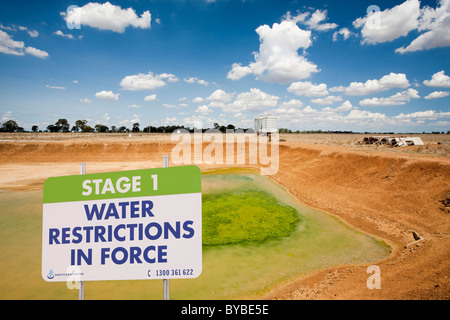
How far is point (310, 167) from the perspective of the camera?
26281mm

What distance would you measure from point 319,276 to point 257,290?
2426mm

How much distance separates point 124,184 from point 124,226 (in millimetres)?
623

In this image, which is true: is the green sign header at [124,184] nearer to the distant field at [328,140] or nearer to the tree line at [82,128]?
the distant field at [328,140]

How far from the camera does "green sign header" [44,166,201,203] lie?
3.15m

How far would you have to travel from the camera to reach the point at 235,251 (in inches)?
404

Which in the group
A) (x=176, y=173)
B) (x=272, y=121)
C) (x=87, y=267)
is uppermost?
(x=272, y=121)

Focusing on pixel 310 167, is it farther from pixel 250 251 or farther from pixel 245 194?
pixel 250 251

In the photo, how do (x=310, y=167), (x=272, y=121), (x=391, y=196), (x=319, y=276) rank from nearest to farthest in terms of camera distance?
(x=319, y=276)
(x=391, y=196)
(x=310, y=167)
(x=272, y=121)

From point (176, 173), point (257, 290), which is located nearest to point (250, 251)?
point (257, 290)

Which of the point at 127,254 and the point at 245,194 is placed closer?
the point at 127,254

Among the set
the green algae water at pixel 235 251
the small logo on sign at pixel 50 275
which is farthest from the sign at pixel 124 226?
the green algae water at pixel 235 251

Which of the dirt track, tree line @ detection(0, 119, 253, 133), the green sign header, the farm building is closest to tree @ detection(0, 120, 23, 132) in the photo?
tree line @ detection(0, 119, 253, 133)

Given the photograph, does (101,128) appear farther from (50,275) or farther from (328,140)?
(50,275)

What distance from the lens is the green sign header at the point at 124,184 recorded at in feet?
10.3
